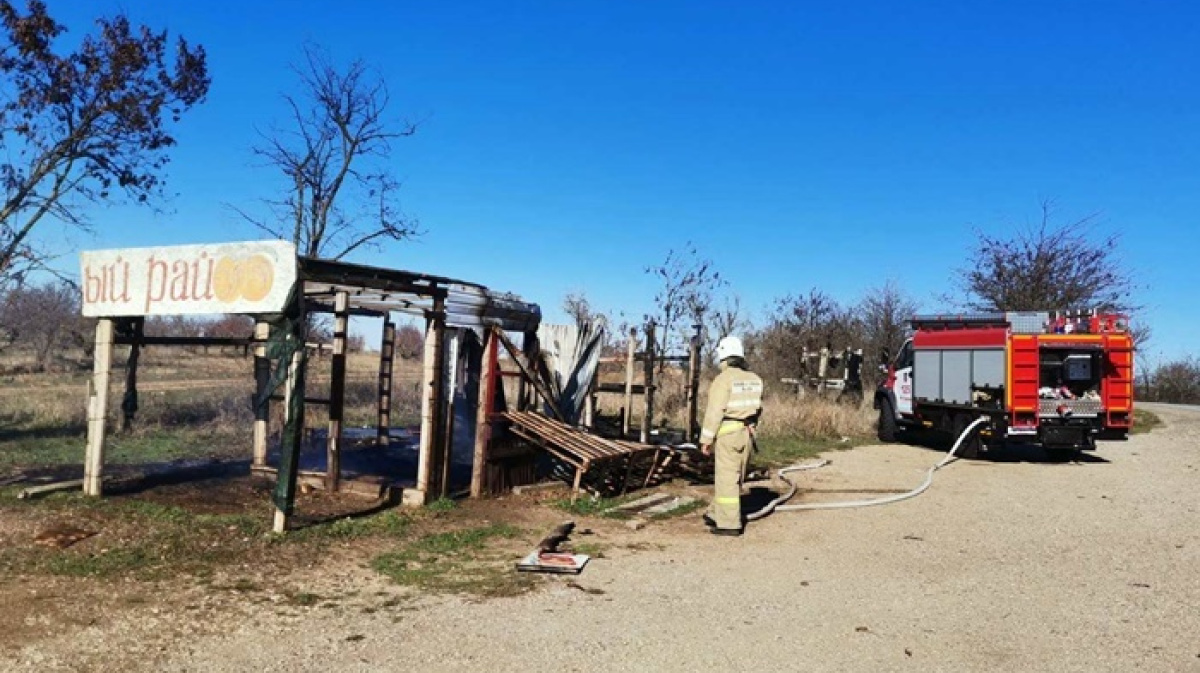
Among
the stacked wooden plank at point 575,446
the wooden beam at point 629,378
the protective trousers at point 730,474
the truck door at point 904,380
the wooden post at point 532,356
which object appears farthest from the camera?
the truck door at point 904,380

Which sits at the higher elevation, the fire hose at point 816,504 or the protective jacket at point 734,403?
the protective jacket at point 734,403

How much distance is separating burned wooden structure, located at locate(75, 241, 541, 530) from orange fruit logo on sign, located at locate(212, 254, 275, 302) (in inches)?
0.4

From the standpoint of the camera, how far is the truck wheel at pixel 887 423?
20.4 m

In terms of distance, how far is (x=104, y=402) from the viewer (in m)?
9.89

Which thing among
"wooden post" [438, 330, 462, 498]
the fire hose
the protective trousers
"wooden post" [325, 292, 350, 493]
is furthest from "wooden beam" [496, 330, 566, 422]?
the fire hose

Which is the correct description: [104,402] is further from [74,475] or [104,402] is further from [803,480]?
[803,480]

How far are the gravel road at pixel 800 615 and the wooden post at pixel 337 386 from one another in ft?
9.51

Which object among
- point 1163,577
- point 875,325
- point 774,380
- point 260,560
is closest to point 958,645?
point 1163,577

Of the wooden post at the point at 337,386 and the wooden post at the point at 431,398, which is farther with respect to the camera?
the wooden post at the point at 431,398

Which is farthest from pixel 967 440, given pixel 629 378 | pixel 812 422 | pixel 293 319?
pixel 293 319

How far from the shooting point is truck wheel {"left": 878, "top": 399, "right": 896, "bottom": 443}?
67.1 ft

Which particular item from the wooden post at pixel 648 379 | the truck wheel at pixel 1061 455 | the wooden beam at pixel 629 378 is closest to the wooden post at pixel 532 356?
the wooden beam at pixel 629 378

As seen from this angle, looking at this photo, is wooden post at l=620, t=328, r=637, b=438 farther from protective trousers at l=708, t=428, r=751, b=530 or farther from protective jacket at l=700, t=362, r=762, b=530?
protective trousers at l=708, t=428, r=751, b=530

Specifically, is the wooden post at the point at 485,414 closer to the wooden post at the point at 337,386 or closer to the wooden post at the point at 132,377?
the wooden post at the point at 337,386
